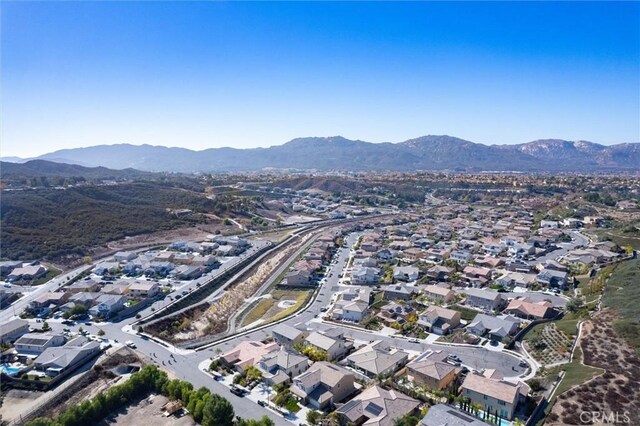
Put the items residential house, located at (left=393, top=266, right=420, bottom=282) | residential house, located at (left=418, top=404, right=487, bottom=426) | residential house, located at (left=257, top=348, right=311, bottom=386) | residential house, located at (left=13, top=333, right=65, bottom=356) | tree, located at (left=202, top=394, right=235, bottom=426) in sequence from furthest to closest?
1. residential house, located at (left=393, top=266, right=420, bottom=282)
2. residential house, located at (left=13, top=333, right=65, bottom=356)
3. residential house, located at (left=257, top=348, right=311, bottom=386)
4. tree, located at (left=202, top=394, right=235, bottom=426)
5. residential house, located at (left=418, top=404, right=487, bottom=426)

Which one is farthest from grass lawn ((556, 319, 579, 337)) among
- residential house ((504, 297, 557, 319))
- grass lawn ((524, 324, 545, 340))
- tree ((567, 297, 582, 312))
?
tree ((567, 297, 582, 312))

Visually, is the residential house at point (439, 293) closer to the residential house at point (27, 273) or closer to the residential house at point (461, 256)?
the residential house at point (461, 256)

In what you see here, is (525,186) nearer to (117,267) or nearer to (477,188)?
(477,188)

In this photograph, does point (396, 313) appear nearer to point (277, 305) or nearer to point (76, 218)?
point (277, 305)

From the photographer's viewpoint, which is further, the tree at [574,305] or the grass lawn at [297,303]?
the grass lawn at [297,303]

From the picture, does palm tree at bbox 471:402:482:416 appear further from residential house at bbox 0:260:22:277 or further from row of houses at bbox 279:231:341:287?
residential house at bbox 0:260:22:277

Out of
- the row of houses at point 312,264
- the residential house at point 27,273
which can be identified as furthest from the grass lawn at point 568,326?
the residential house at point 27,273
